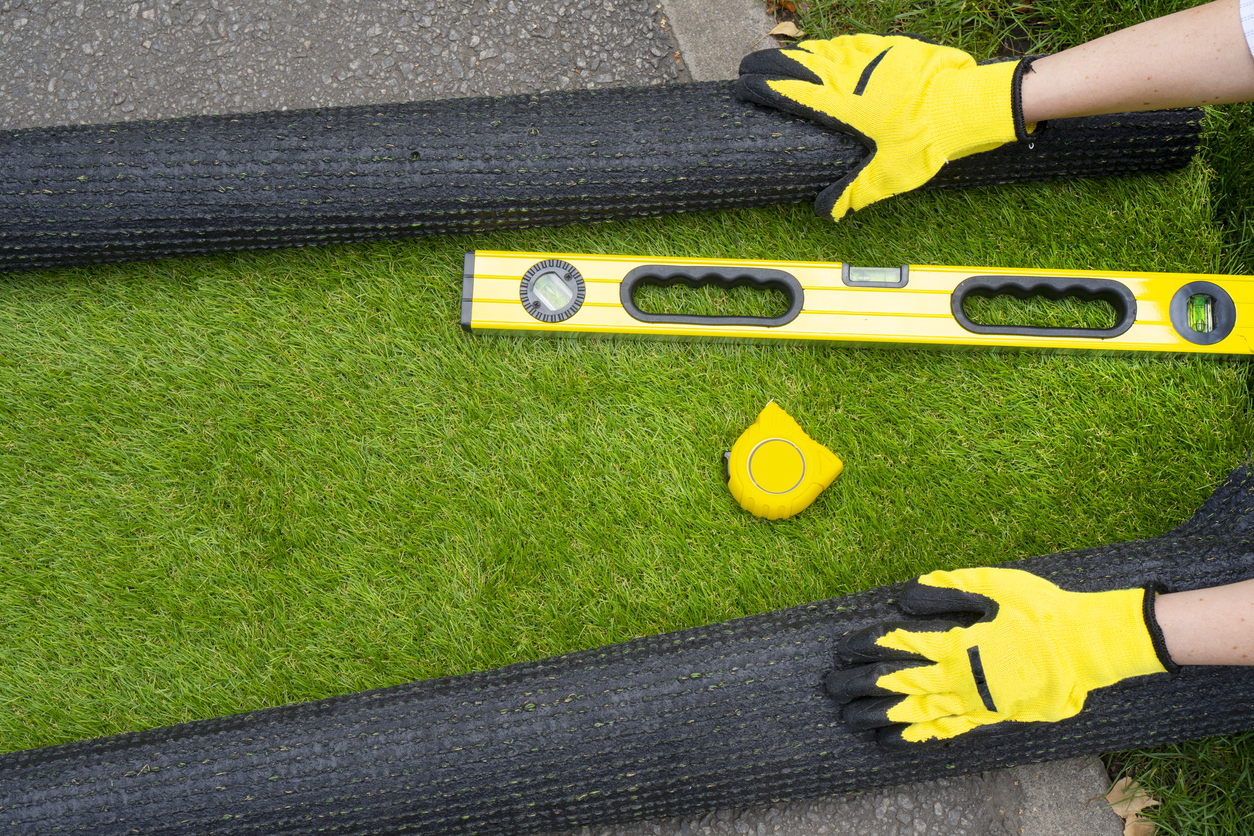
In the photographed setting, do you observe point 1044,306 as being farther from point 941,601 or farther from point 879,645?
point 879,645

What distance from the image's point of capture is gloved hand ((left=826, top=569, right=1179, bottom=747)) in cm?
158

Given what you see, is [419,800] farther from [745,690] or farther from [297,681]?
[745,690]

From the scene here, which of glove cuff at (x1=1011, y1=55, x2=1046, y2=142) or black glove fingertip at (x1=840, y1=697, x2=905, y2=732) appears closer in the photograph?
black glove fingertip at (x1=840, y1=697, x2=905, y2=732)

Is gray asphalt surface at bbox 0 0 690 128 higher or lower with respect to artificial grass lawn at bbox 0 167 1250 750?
higher

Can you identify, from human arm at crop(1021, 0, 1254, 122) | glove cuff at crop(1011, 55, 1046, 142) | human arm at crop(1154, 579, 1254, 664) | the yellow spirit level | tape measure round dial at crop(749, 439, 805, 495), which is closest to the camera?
human arm at crop(1154, 579, 1254, 664)

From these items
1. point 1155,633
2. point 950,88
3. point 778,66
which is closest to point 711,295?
point 778,66

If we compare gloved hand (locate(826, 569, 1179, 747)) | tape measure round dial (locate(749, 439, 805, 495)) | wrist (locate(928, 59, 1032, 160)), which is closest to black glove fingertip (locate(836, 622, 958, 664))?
gloved hand (locate(826, 569, 1179, 747))

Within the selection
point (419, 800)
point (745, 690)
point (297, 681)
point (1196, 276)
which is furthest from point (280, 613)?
point (1196, 276)

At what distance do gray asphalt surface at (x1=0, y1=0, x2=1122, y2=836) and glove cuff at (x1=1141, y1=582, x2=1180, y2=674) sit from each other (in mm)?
1731

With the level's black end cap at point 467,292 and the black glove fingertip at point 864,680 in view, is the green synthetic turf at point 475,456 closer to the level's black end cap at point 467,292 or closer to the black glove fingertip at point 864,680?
the level's black end cap at point 467,292

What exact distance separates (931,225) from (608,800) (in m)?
1.71

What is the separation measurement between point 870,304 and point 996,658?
925 millimetres

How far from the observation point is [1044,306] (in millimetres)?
2113

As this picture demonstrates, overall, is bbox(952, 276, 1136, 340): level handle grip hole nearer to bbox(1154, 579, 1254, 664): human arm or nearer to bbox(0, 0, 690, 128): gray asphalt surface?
bbox(1154, 579, 1254, 664): human arm
